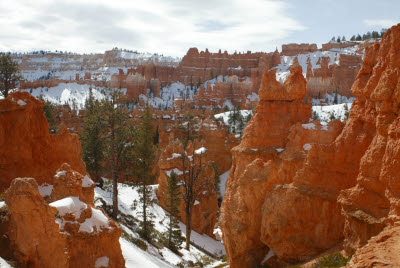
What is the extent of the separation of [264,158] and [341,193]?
1127 cm

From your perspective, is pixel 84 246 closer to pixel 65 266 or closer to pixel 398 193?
pixel 65 266

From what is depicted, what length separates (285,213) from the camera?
12.0 metres

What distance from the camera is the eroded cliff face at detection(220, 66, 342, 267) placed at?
1347 cm

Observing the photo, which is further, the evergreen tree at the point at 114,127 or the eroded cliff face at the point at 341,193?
the evergreen tree at the point at 114,127

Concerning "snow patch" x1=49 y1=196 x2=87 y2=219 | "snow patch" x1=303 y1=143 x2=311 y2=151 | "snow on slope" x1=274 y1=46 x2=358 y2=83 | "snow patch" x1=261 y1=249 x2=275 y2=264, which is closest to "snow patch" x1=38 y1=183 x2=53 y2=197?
"snow patch" x1=49 y1=196 x2=87 y2=219

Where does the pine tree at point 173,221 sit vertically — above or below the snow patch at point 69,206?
below

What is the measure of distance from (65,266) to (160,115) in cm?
6026

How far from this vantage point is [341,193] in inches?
380

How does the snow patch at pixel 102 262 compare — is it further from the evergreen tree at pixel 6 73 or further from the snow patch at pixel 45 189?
the evergreen tree at pixel 6 73

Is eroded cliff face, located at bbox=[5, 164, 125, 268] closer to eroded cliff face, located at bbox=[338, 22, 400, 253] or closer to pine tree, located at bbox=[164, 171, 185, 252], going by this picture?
eroded cliff face, located at bbox=[338, 22, 400, 253]

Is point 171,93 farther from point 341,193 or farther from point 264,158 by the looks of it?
point 341,193

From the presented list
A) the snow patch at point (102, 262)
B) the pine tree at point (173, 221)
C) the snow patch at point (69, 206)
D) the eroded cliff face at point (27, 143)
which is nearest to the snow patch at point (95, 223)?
the snow patch at point (69, 206)

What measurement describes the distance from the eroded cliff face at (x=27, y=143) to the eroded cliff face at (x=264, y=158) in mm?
7812

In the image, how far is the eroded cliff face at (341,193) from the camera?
321 inches
